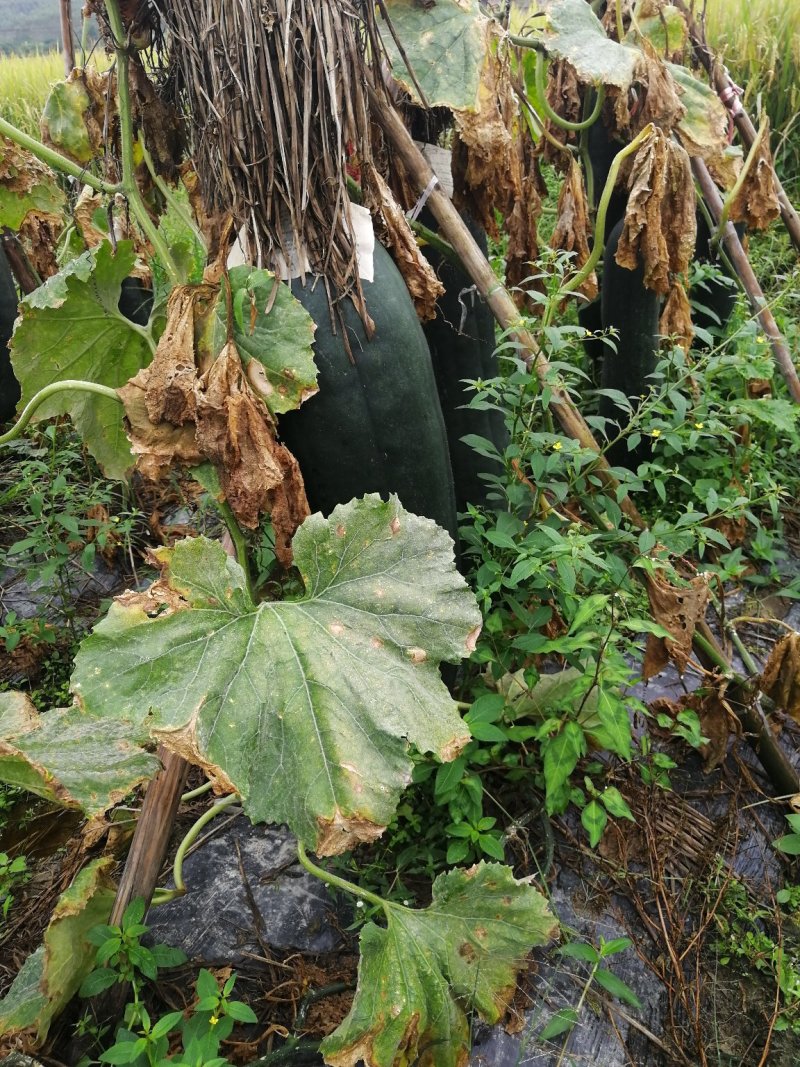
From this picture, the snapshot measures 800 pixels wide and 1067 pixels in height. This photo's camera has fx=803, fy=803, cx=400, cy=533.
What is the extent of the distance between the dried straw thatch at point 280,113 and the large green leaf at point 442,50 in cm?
12

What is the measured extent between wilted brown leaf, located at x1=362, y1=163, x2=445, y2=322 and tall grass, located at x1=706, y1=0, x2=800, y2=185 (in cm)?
406

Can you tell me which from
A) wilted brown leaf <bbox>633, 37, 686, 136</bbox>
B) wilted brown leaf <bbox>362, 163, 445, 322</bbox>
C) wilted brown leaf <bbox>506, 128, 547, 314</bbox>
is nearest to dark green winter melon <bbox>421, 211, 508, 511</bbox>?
wilted brown leaf <bbox>506, 128, 547, 314</bbox>

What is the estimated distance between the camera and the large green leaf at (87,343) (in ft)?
4.58

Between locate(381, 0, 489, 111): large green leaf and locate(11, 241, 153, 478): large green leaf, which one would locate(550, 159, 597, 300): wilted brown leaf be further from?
locate(11, 241, 153, 478): large green leaf

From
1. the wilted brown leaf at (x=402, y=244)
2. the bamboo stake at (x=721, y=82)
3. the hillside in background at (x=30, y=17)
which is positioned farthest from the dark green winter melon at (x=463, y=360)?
the hillside in background at (x=30, y=17)

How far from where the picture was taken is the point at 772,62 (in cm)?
455

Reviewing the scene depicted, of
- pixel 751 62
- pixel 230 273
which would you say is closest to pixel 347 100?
pixel 230 273

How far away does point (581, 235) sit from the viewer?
1861 mm

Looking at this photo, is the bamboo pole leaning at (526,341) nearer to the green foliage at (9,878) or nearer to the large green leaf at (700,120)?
the large green leaf at (700,120)

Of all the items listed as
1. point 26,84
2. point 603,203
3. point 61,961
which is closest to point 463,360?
point 603,203

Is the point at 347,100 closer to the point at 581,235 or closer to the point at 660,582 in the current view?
the point at 581,235

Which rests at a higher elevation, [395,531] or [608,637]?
[395,531]

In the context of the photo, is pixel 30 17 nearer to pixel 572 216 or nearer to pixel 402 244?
pixel 572 216

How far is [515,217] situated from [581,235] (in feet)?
0.53
